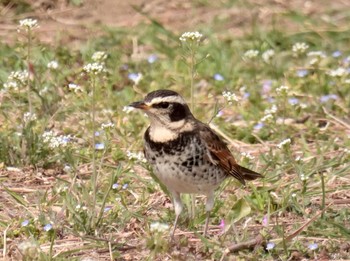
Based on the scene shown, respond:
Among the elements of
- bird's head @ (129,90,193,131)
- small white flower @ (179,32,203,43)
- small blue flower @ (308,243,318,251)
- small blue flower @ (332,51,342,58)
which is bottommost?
small blue flower @ (332,51,342,58)

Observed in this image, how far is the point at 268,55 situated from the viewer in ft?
34.5

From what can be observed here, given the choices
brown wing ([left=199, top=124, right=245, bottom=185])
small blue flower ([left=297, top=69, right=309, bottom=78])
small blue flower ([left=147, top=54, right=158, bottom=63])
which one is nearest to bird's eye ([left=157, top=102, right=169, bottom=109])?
brown wing ([left=199, top=124, right=245, bottom=185])

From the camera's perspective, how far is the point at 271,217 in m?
7.36

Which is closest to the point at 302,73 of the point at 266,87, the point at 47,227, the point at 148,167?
the point at 266,87

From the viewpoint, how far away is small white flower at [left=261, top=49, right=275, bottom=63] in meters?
10.5

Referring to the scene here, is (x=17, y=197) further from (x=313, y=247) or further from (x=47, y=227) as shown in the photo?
(x=313, y=247)

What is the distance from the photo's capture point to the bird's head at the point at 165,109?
6578 mm

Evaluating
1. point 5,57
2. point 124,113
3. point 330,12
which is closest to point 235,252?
point 124,113

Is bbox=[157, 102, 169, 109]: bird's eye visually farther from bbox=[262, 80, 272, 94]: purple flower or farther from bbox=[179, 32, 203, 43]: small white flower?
bbox=[262, 80, 272, 94]: purple flower

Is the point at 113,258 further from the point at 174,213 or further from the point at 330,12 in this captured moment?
the point at 330,12

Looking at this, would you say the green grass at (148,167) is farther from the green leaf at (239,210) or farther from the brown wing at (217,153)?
the brown wing at (217,153)

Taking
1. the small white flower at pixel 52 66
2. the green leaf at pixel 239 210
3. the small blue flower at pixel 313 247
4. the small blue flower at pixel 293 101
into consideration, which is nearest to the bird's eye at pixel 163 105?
the green leaf at pixel 239 210

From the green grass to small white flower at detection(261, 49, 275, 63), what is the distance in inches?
2.1

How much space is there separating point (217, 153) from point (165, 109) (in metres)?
0.51
